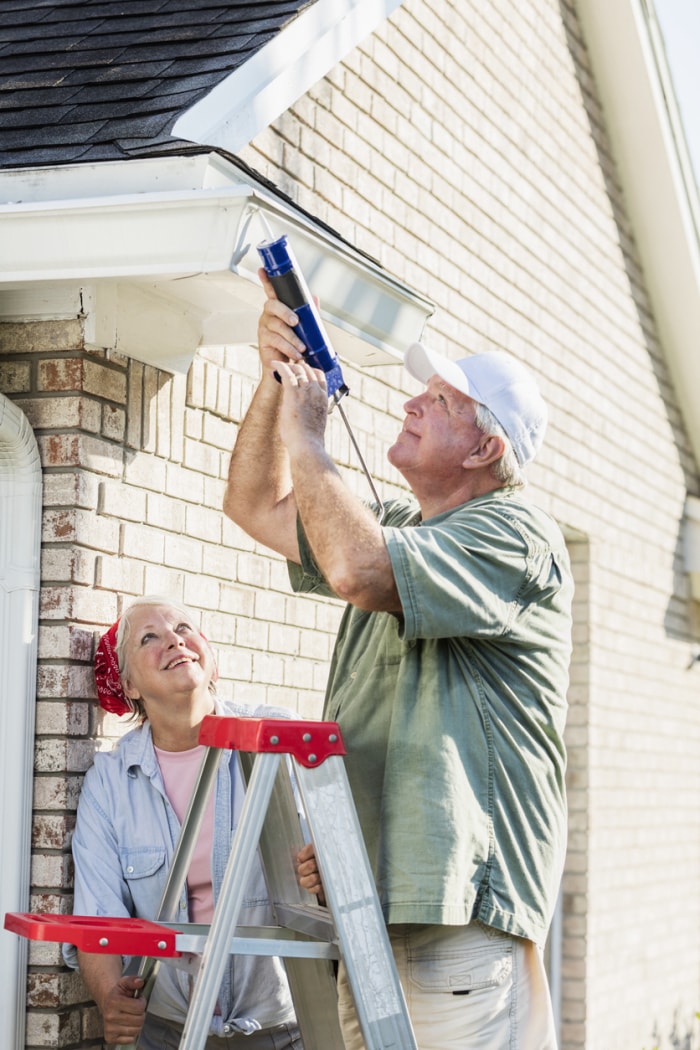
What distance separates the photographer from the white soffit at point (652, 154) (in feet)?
26.6

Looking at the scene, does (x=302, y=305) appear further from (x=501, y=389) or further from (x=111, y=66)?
(x=111, y=66)

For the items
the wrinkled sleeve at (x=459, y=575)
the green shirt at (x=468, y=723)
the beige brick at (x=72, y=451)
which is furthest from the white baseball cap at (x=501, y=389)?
the beige brick at (x=72, y=451)

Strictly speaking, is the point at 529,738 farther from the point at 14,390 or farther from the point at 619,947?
the point at 619,947

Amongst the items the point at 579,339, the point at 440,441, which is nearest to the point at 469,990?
the point at 440,441

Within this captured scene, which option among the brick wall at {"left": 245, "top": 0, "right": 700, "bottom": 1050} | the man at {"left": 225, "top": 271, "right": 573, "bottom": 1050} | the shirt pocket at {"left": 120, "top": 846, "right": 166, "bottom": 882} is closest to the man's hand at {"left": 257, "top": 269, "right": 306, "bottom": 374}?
the man at {"left": 225, "top": 271, "right": 573, "bottom": 1050}

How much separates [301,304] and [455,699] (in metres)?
0.89

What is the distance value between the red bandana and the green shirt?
0.78m

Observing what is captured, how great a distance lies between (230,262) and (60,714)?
47.8 inches

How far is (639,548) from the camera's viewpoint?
329 inches

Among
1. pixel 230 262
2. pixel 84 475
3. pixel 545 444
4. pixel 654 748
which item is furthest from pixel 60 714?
pixel 654 748

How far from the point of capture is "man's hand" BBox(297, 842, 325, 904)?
10.3 feet

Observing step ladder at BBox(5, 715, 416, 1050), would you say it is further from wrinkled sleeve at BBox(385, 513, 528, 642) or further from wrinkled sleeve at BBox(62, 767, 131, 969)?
wrinkled sleeve at BBox(62, 767, 131, 969)

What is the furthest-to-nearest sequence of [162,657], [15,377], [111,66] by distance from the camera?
1. [111,66]
2. [15,377]
3. [162,657]

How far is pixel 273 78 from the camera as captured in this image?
4.31m
